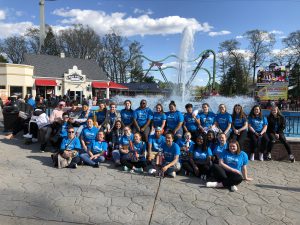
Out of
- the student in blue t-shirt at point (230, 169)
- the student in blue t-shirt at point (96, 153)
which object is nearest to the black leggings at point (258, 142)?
the student in blue t-shirt at point (230, 169)

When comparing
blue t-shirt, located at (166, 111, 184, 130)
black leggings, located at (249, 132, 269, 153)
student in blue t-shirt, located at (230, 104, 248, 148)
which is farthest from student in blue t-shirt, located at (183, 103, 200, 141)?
black leggings, located at (249, 132, 269, 153)

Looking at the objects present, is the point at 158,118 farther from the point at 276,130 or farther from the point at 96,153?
the point at 276,130

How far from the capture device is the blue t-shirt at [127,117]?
835 centimetres

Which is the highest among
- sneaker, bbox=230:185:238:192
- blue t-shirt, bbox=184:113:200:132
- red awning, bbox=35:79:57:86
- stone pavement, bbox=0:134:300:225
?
red awning, bbox=35:79:57:86

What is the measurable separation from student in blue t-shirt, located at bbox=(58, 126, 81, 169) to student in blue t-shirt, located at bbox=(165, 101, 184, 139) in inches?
88.7

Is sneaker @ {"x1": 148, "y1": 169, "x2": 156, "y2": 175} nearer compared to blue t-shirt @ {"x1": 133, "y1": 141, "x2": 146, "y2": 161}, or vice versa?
sneaker @ {"x1": 148, "y1": 169, "x2": 156, "y2": 175}

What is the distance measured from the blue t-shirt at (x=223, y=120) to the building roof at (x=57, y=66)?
35.2 meters

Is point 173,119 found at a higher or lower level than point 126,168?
higher

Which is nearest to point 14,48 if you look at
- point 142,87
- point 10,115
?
point 142,87

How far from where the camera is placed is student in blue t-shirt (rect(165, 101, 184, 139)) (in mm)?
7746

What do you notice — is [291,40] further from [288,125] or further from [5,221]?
[5,221]

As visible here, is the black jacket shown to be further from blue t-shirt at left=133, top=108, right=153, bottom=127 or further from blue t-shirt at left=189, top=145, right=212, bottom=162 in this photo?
blue t-shirt at left=133, top=108, right=153, bottom=127

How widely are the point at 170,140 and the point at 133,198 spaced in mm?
1765

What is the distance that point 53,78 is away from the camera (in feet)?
131
